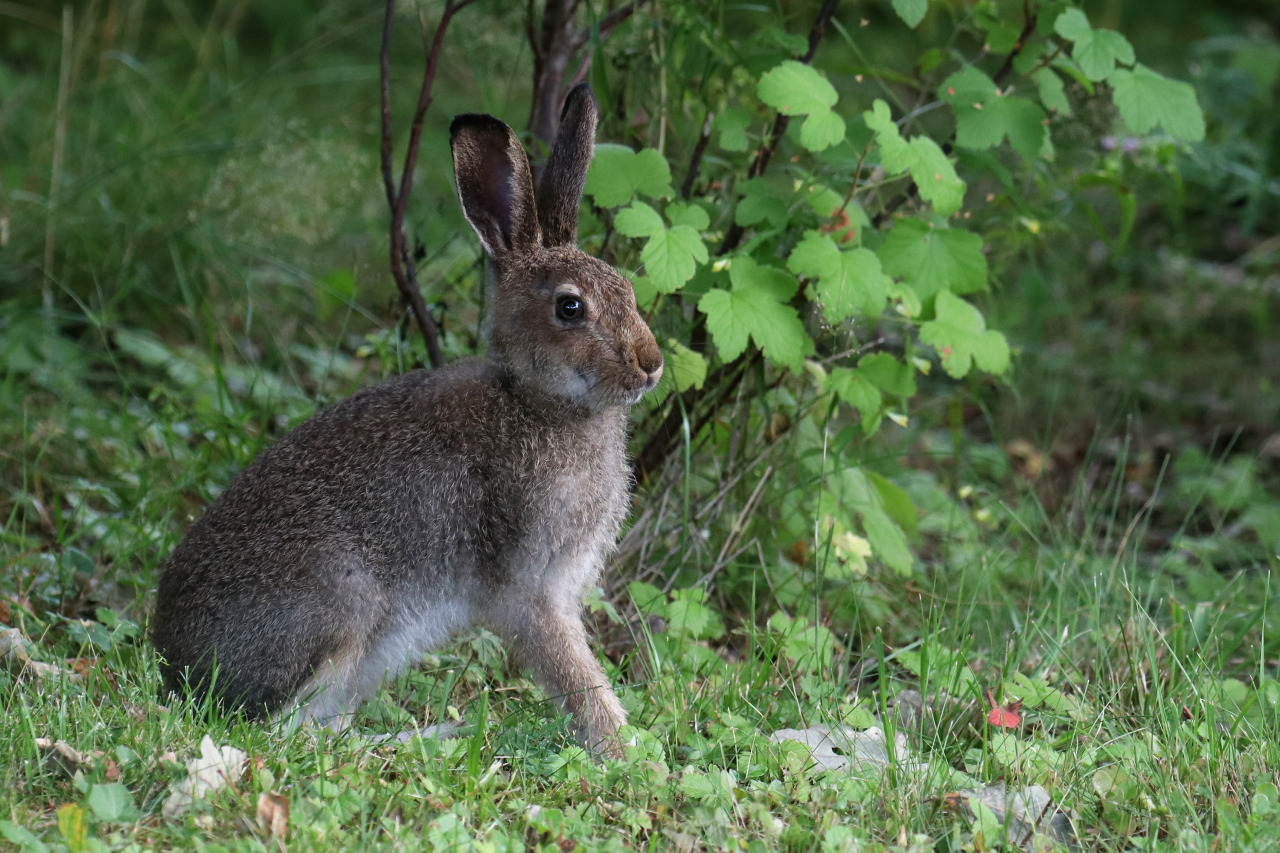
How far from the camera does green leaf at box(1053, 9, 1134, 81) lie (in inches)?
153

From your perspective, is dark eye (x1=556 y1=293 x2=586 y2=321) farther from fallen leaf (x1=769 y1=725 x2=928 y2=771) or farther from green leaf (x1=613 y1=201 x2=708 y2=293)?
fallen leaf (x1=769 y1=725 x2=928 y2=771)

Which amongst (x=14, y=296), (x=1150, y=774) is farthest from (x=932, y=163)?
(x=14, y=296)

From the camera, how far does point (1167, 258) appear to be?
7516mm

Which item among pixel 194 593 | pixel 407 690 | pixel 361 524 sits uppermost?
pixel 361 524

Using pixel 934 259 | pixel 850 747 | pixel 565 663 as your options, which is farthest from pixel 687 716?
pixel 934 259

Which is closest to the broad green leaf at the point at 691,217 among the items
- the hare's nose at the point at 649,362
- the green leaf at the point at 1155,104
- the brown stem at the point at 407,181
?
the hare's nose at the point at 649,362

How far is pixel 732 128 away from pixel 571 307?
35.4 inches

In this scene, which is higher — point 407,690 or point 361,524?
point 361,524

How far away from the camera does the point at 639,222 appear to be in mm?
3701

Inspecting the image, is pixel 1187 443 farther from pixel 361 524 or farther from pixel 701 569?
pixel 361 524

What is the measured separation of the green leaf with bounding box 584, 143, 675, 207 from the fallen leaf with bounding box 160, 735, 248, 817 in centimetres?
186

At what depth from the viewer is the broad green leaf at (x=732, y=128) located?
3.99 meters

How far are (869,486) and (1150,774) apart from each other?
1678 mm

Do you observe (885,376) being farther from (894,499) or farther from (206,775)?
(206,775)
